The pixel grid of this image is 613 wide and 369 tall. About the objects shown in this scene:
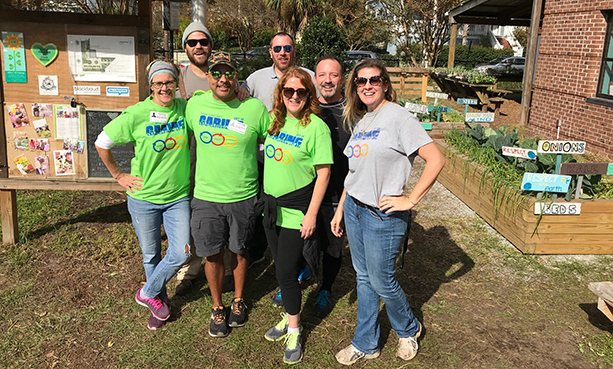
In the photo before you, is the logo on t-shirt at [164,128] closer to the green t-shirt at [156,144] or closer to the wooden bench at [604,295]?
the green t-shirt at [156,144]

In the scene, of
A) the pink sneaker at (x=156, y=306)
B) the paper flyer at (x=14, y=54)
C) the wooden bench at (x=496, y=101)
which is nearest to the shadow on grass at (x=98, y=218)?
the paper flyer at (x=14, y=54)

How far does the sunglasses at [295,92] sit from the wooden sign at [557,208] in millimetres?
2776

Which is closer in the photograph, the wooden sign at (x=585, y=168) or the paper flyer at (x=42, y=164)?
the wooden sign at (x=585, y=168)

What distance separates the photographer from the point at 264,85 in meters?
3.95

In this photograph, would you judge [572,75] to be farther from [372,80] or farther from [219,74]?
[219,74]

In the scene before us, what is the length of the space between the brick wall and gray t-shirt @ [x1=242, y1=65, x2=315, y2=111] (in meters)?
6.41

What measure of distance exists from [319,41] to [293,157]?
12286 millimetres

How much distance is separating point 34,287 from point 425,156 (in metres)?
3.42

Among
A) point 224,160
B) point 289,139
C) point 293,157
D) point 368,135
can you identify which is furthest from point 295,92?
point 224,160

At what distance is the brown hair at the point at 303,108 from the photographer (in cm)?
294

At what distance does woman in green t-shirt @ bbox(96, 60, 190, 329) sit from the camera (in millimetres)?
3229

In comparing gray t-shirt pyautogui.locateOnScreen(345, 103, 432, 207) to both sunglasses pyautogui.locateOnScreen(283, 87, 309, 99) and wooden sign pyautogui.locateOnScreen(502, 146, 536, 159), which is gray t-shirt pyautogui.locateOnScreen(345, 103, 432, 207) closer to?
sunglasses pyautogui.locateOnScreen(283, 87, 309, 99)

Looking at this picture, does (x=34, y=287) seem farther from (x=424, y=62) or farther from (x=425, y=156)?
(x=424, y=62)

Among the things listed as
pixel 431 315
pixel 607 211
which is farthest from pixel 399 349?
pixel 607 211
